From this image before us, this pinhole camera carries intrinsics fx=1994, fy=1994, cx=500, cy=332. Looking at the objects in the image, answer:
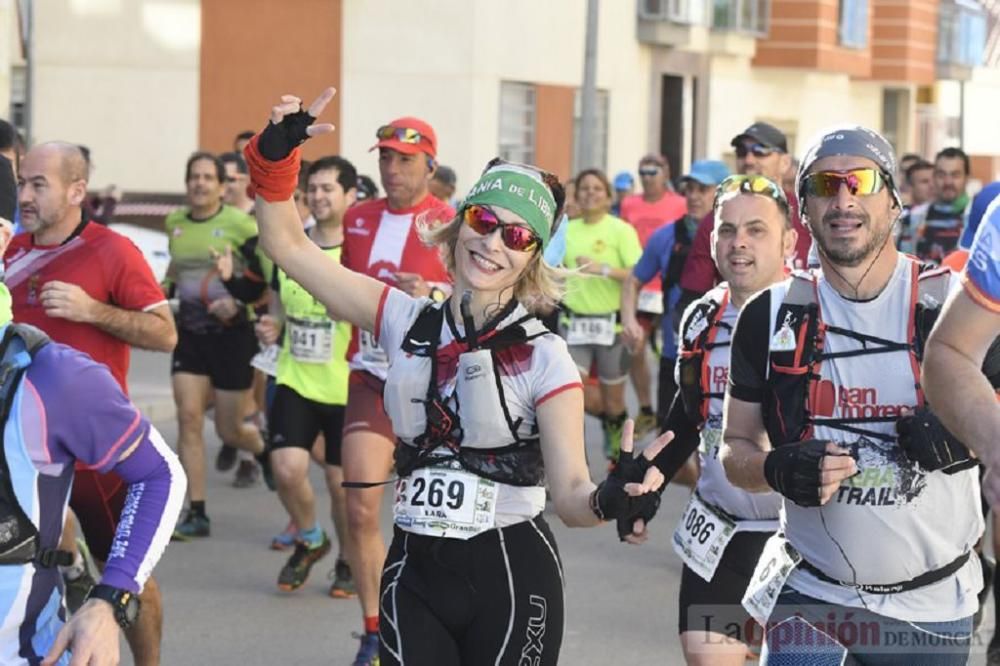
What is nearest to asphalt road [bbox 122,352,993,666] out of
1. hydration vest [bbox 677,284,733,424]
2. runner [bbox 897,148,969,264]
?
hydration vest [bbox 677,284,733,424]

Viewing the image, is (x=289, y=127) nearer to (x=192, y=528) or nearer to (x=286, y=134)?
(x=286, y=134)

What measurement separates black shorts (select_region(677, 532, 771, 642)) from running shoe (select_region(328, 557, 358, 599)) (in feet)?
12.0

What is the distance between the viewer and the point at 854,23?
166 ft

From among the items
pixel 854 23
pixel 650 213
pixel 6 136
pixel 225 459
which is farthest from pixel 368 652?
pixel 854 23

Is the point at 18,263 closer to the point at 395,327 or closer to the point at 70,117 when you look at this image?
the point at 395,327

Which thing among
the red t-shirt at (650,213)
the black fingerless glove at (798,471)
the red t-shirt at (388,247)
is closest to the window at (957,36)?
the red t-shirt at (650,213)

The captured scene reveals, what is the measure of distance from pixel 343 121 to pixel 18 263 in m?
24.1

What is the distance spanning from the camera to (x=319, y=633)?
8516 millimetres

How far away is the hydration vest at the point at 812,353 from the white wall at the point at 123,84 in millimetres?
27513

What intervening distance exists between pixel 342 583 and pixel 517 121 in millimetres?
24487

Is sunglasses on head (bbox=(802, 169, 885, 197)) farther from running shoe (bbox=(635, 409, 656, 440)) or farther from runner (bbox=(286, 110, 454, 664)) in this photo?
running shoe (bbox=(635, 409, 656, 440))

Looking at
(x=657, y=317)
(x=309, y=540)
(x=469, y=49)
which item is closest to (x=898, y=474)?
(x=309, y=540)

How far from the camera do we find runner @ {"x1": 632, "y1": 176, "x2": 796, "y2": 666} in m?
5.73

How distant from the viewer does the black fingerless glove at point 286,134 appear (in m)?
4.96
